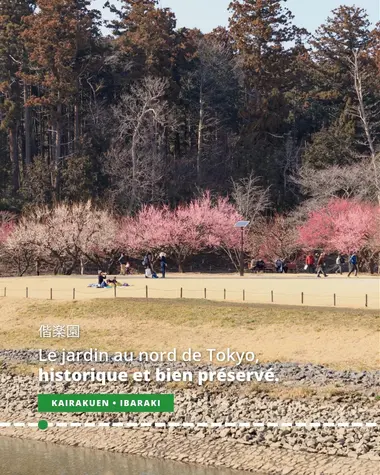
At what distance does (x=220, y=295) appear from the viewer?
Result: 36.7m

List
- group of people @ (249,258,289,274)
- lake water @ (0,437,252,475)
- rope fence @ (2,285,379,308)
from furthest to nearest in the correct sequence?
group of people @ (249,258,289,274) → rope fence @ (2,285,379,308) → lake water @ (0,437,252,475)

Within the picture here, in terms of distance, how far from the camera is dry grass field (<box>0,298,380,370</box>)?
28.0m

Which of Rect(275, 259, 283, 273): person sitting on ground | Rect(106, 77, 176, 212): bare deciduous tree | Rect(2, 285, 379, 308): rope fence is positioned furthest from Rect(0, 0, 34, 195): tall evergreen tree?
Rect(2, 285, 379, 308): rope fence

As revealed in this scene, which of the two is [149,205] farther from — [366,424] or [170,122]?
[366,424]

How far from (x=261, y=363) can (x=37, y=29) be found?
42.5 m

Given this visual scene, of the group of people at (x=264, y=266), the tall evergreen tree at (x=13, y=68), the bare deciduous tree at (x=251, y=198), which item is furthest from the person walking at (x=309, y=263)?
the tall evergreen tree at (x=13, y=68)

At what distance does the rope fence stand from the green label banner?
455 inches

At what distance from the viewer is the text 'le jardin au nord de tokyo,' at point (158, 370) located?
24.8 meters

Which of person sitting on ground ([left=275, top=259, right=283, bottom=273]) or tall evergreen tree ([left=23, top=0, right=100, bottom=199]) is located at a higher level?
tall evergreen tree ([left=23, top=0, right=100, bottom=199])

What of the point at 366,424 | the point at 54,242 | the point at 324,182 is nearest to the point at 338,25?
the point at 324,182

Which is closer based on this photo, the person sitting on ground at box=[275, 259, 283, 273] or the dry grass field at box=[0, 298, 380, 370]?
the dry grass field at box=[0, 298, 380, 370]

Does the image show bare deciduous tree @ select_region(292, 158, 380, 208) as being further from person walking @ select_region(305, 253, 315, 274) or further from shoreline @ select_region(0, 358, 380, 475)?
shoreline @ select_region(0, 358, 380, 475)

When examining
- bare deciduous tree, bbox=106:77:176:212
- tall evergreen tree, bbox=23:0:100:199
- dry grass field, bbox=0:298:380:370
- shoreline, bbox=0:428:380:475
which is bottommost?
shoreline, bbox=0:428:380:475

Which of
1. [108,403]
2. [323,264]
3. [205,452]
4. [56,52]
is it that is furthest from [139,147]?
[205,452]
